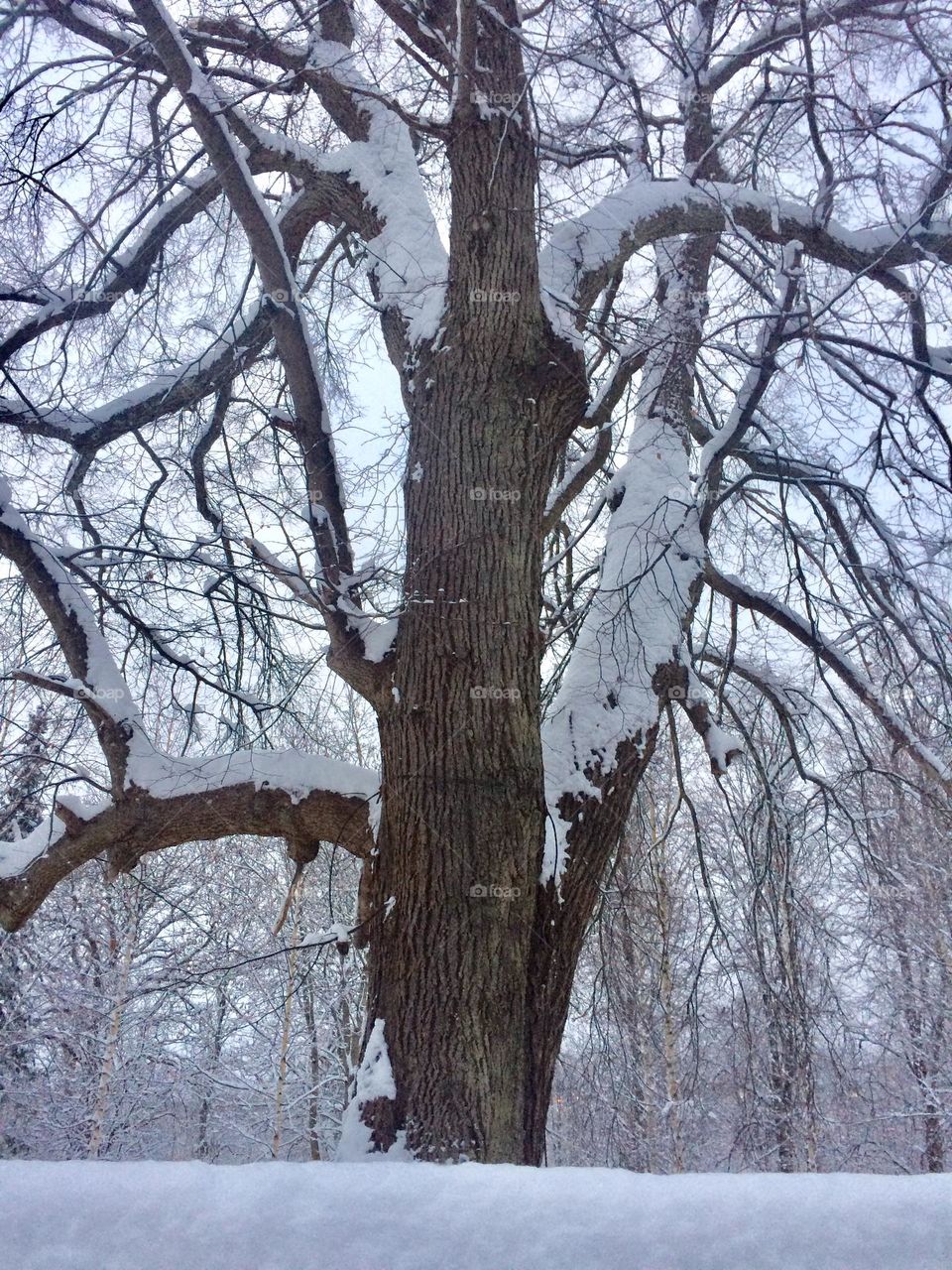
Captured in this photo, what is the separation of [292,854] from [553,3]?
3217 millimetres

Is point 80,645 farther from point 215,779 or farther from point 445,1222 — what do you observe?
point 445,1222

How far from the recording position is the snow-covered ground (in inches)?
29.3

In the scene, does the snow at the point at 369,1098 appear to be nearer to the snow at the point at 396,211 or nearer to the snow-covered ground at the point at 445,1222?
the snow-covered ground at the point at 445,1222

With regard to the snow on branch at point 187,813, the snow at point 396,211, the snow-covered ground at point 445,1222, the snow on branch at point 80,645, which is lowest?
the snow-covered ground at point 445,1222

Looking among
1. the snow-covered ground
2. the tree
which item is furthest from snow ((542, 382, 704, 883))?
the snow-covered ground

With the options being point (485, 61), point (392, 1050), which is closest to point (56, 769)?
point (392, 1050)

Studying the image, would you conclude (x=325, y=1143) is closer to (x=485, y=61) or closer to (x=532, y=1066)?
(x=532, y=1066)

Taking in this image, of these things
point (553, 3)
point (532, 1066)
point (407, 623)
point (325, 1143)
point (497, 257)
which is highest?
point (553, 3)

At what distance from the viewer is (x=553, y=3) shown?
3.06 meters

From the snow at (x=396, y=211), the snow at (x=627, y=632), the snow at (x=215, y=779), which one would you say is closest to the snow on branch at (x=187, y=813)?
the snow at (x=215, y=779)

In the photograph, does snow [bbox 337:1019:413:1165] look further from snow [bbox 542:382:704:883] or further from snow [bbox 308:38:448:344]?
snow [bbox 308:38:448:344]

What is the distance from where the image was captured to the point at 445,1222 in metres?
0.77

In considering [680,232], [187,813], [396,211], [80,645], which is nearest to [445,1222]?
[187,813]

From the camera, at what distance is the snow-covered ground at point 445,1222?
2.44ft
